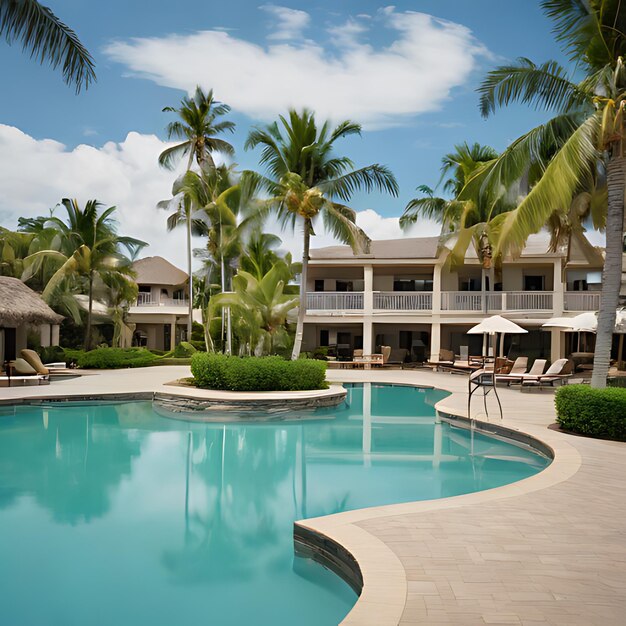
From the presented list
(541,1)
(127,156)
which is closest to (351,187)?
(541,1)

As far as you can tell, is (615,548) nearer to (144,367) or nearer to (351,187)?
(351,187)

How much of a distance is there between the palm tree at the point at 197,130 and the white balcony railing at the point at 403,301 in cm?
1209

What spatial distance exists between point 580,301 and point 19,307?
23261 mm

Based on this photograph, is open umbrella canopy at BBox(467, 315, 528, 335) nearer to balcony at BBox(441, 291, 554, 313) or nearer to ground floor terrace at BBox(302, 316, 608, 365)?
balcony at BBox(441, 291, 554, 313)

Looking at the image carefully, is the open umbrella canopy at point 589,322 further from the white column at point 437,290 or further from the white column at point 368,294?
the white column at point 368,294

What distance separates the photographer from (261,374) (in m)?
18.3

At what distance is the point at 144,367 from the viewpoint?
3014 cm

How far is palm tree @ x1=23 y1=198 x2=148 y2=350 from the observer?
30.0 m

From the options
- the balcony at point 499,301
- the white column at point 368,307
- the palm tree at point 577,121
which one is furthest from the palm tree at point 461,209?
the palm tree at point 577,121

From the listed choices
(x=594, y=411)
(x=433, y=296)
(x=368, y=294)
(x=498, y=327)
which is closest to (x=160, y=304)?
(x=368, y=294)

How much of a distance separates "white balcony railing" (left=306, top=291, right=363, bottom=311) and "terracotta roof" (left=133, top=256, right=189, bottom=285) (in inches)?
671

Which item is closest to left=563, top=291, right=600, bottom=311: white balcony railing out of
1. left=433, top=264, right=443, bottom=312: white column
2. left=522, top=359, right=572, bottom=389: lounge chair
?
left=433, top=264, right=443, bottom=312: white column

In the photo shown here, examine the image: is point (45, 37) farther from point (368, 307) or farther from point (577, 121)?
point (368, 307)

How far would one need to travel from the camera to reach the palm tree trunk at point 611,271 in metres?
12.0
